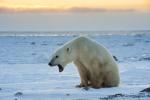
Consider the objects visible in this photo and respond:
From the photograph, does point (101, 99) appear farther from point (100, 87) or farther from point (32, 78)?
point (32, 78)

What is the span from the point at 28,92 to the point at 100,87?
5.80 ft

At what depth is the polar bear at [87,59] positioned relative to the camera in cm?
896

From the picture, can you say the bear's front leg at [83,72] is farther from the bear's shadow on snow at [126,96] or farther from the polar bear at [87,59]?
the bear's shadow on snow at [126,96]

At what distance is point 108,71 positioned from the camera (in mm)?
9180

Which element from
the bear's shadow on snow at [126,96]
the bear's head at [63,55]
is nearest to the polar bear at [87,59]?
the bear's head at [63,55]

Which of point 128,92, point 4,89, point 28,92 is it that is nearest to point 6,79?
point 4,89

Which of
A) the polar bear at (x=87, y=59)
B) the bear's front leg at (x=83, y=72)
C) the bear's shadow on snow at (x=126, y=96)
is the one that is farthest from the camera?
the bear's front leg at (x=83, y=72)

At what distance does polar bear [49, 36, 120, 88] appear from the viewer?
8.96 m

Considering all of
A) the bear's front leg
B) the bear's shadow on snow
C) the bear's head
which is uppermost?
the bear's head

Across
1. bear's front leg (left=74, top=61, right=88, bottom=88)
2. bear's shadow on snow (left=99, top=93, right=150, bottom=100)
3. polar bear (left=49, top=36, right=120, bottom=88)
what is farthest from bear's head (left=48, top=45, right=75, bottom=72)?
bear's shadow on snow (left=99, top=93, right=150, bottom=100)

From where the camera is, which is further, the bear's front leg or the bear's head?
the bear's front leg

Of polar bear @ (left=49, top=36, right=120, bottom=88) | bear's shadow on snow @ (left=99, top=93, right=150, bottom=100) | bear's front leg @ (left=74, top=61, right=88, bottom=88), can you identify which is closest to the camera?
bear's shadow on snow @ (left=99, top=93, right=150, bottom=100)

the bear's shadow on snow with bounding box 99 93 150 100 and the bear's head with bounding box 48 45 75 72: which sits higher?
the bear's head with bounding box 48 45 75 72

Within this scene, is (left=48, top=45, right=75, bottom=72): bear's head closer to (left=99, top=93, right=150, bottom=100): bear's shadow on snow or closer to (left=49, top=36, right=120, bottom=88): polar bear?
(left=49, top=36, right=120, bottom=88): polar bear
